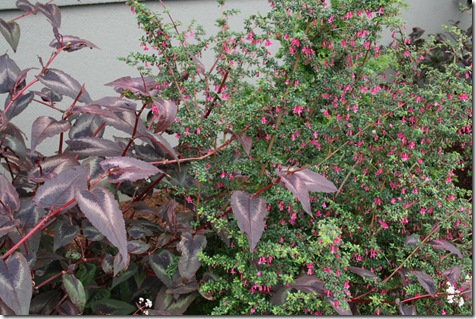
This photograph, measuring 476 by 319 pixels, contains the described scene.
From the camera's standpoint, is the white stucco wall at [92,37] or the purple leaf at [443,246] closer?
the purple leaf at [443,246]

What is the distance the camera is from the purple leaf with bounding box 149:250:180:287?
1.66m

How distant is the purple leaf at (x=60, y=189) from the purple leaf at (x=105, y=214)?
0.06m

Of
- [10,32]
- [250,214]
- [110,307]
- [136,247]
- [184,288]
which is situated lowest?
[110,307]

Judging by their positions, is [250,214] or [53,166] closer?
[250,214]

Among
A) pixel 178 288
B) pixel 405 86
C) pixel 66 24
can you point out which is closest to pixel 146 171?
pixel 178 288

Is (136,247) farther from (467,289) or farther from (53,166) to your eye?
(467,289)

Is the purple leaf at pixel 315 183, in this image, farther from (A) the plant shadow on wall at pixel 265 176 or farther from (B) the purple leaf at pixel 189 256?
(B) the purple leaf at pixel 189 256

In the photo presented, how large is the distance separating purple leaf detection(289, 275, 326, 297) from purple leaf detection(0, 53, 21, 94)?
3.56ft

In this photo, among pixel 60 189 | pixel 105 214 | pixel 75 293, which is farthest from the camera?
pixel 75 293

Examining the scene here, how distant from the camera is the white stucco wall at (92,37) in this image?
9.87 ft

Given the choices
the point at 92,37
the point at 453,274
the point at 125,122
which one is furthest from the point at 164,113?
the point at 92,37

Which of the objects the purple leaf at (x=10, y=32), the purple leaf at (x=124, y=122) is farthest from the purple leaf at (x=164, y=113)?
the purple leaf at (x=10, y=32)

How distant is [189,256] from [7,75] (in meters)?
0.84

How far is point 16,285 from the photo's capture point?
1.21 metres
